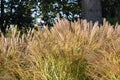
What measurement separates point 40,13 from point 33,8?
435 mm

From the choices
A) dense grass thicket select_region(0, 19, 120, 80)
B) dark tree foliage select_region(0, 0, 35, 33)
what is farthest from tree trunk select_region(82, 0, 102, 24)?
Answer: dark tree foliage select_region(0, 0, 35, 33)

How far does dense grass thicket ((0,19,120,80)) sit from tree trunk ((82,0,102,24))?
5111 mm

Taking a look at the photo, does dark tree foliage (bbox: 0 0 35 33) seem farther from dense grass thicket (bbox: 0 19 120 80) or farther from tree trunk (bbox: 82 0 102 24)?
dense grass thicket (bbox: 0 19 120 80)

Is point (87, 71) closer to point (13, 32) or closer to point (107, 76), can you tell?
point (107, 76)

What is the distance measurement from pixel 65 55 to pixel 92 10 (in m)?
5.63

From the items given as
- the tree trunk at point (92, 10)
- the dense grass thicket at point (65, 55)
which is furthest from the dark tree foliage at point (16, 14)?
the dense grass thicket at point (65, 55)

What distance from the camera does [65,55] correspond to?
406 centimetres

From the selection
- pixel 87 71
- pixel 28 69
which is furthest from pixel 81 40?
pixel 28 69

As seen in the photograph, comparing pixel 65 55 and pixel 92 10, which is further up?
pixel 65 55

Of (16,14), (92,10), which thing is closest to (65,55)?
(92,10)

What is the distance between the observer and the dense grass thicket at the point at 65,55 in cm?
394

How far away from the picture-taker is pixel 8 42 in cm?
442

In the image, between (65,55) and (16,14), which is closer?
(65,55)

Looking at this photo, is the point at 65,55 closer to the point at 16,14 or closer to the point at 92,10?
the point at 92,10
